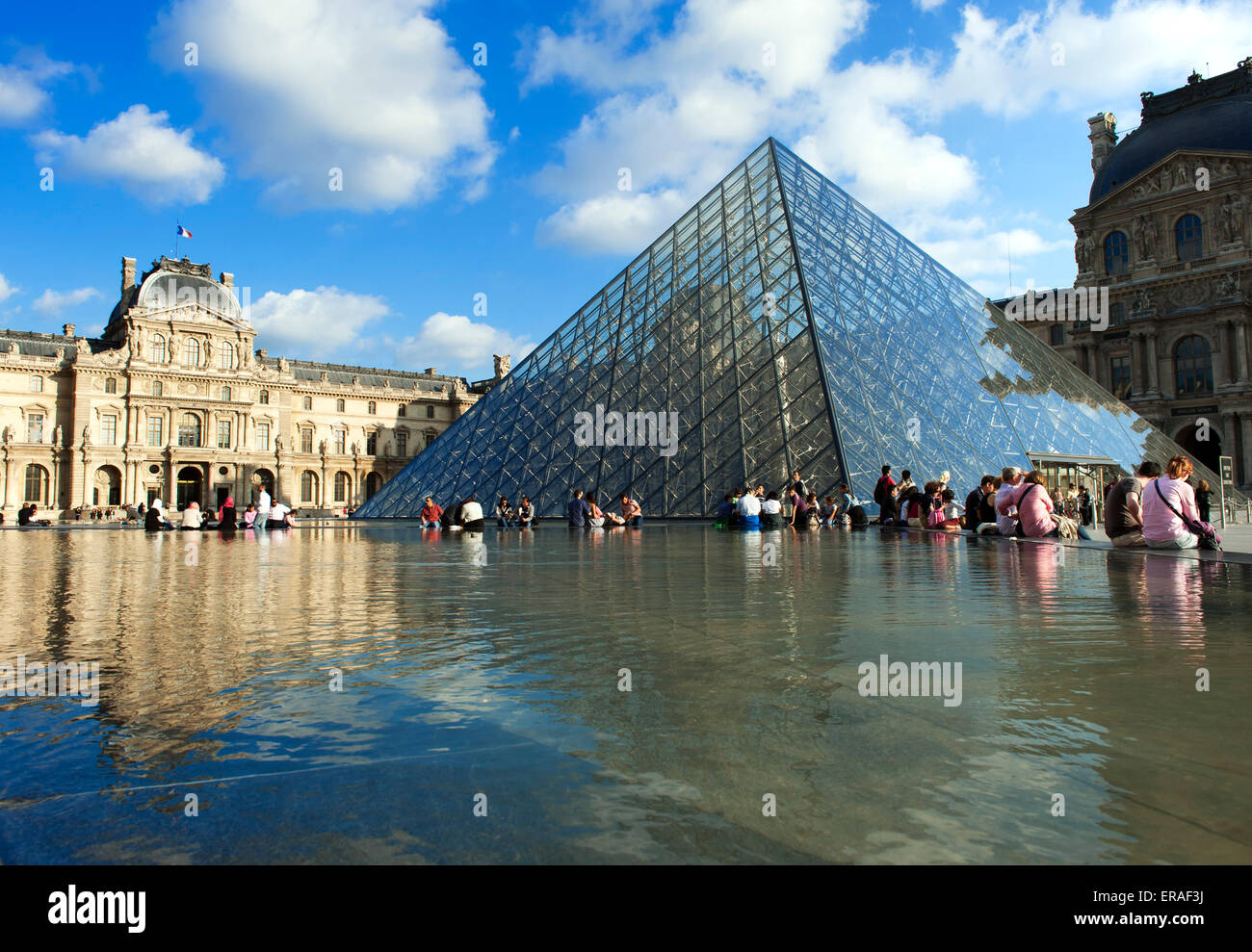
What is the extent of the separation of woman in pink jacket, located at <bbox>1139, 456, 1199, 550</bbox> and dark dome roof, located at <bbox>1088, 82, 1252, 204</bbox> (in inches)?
1717

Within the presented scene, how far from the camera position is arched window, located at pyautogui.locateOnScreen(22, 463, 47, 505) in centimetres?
5444

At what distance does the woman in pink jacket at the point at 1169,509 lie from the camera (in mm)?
7465

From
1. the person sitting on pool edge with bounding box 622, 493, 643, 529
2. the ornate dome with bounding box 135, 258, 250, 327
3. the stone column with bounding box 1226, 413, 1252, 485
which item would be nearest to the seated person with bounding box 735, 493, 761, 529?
the person sitting on pool edge with bounding box 622, 493, 643, 529

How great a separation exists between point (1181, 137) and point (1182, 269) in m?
7.43

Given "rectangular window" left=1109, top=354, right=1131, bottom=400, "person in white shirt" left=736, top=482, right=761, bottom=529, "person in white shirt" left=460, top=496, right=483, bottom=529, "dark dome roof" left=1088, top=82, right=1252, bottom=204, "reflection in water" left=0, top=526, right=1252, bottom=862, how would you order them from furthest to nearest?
"rectangular window" left=1109, top=354, right=1131, bottom=400 → "dark dome roof" left=1088, top=82, right=1252, bottom=204 → "person in white shirt" left=460, top=496, right=483, bottom=529 → "person in white shirt" left=736, top=482, right=761, bottom=529 → "reflection in water" left=0, top=526, right=1252, bottom=862

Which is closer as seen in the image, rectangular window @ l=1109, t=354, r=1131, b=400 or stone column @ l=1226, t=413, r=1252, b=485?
stone column @ l=1226, t=413, r=1252, b=485

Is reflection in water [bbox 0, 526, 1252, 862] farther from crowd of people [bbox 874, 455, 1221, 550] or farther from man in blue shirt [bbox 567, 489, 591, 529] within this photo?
man in blue shirt [bbox 567, 489, 591, 529]

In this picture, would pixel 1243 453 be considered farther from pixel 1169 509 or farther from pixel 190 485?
pixel 190 485

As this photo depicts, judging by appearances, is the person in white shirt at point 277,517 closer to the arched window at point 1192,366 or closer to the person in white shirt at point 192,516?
the person in white shirt at point 192,516

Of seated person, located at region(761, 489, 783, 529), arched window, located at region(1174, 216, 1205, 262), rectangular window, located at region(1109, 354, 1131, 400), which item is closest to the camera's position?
seated person, located at region(761, 489, 783, 529)

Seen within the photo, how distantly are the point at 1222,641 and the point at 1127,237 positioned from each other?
161ft

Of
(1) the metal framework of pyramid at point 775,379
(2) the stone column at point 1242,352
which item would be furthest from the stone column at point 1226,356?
(1) the metal framework of pyramid at point 775,379

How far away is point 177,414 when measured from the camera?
58125 millimetres

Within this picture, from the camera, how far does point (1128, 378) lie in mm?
43125
